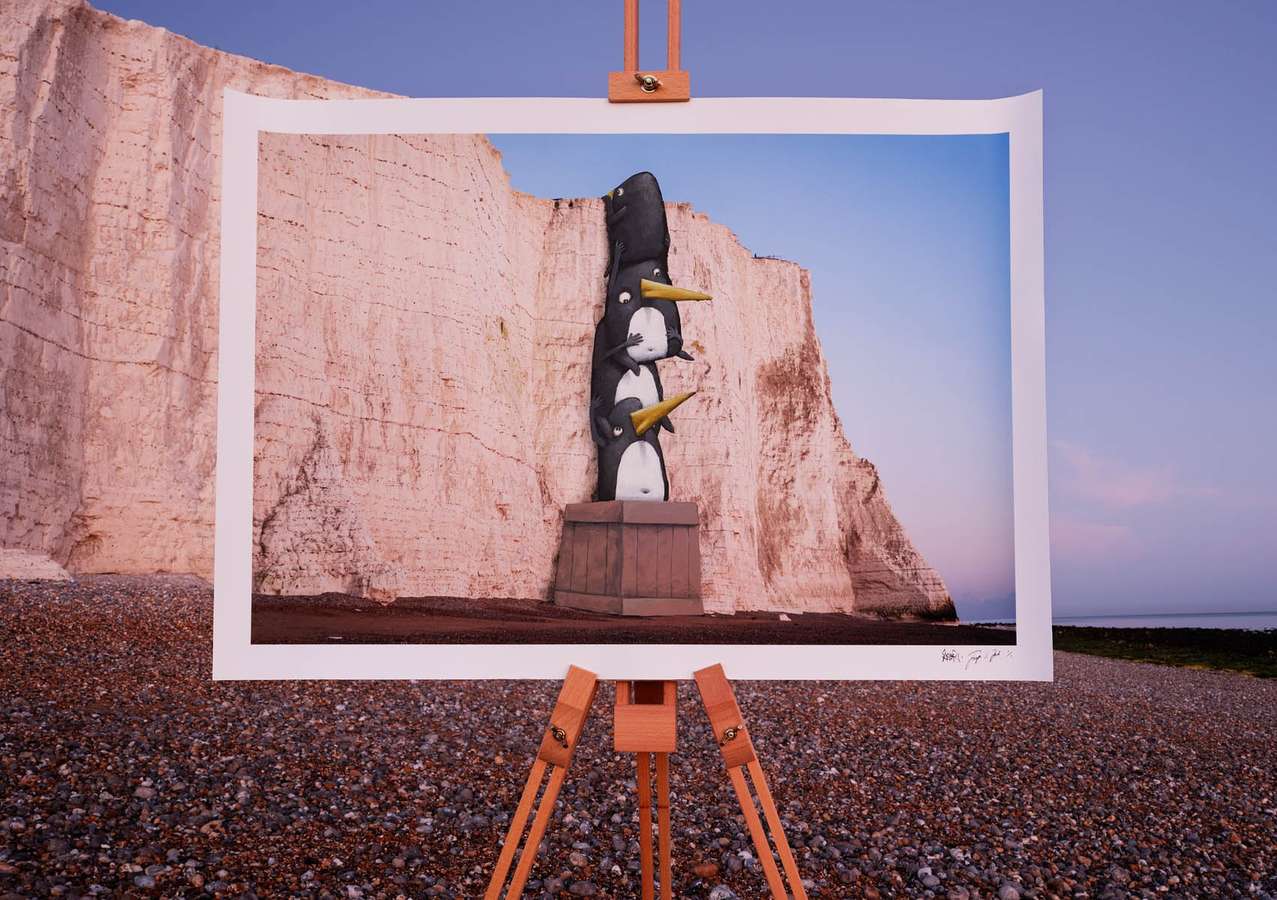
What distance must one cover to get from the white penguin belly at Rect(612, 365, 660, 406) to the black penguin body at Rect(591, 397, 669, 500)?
0.03m

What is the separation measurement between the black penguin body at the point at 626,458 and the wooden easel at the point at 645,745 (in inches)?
29.8

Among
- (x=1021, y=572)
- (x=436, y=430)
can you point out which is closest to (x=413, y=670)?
(x=436, y=430)

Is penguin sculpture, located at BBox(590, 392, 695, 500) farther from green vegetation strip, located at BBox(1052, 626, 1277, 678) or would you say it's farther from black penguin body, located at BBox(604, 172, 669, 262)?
green vegetation strip, located at BBox(1052, 626, 1277, 678)

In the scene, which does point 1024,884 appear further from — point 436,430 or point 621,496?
point 436,430

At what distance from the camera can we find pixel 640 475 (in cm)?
385

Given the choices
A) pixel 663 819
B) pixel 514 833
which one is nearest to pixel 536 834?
pixel 514 833

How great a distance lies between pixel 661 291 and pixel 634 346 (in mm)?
260

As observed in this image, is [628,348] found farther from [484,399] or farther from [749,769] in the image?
[749,769]

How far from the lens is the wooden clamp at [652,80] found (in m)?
3.68

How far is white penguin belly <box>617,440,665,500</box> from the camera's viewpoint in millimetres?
3828

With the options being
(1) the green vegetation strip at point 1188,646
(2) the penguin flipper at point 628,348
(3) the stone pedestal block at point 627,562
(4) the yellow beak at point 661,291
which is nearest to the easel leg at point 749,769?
(3) the stone pedestal block at point 627,562

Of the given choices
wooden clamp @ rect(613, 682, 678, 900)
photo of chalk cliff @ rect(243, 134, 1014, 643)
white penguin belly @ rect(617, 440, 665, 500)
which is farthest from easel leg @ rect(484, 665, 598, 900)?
white penguin belly @ rect(617, 440, 665, 500)

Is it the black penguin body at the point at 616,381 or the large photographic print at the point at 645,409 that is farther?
the black penguin body at the point at 616,381
